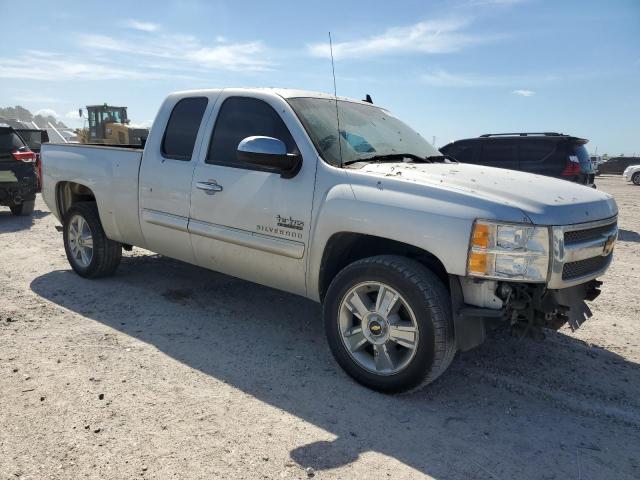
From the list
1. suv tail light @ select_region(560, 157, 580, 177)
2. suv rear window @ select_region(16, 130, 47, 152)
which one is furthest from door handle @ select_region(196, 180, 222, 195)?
suv rear window @ select_region(16, 130, 47, 152)

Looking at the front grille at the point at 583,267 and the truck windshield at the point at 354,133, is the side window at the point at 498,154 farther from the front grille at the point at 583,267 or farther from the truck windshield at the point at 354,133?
A: the front grille at the point at 583,267

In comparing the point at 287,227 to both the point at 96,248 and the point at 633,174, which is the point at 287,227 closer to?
the point at 96,248

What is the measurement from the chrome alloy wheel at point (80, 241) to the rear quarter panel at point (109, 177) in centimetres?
41

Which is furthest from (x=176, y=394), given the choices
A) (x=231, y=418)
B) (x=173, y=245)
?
(x=173, y=245)

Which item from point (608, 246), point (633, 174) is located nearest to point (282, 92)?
point (608, 246)

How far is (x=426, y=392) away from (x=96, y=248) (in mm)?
3786

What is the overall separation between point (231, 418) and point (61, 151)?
4.12 metres

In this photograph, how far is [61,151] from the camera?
5.78m

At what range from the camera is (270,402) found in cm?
321

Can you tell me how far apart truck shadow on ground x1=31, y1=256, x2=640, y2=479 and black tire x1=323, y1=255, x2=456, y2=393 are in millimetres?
132

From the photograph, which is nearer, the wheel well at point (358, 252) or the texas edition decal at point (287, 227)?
the wheel well at point (358, 252)

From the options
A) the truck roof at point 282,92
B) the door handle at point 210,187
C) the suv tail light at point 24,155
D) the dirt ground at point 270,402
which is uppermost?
the truck roof at point 282,92

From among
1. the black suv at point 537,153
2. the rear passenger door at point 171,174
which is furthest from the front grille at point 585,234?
the black suv at point 537,153

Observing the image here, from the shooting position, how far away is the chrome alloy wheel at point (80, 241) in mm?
5653
